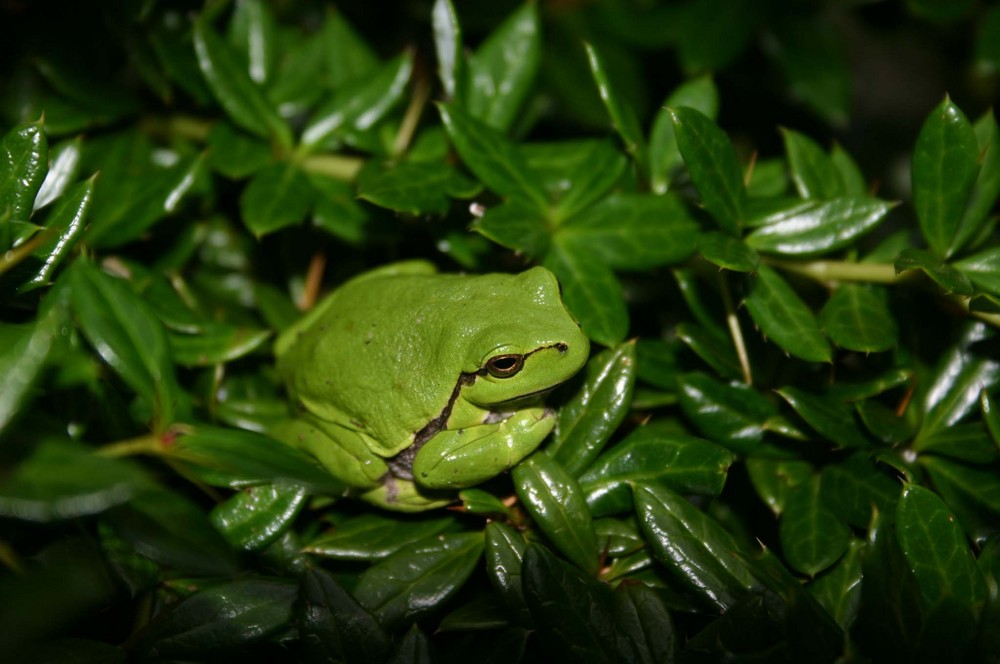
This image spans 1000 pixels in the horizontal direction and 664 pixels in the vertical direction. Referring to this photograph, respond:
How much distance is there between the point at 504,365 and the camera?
2314mm

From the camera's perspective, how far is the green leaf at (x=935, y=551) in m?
1.75

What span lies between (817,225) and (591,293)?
27.0 inches

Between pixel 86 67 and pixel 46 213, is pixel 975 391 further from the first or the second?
pixel 86 67

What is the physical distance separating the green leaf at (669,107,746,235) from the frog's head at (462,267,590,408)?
1.64ft

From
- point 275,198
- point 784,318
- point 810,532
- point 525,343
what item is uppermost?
point 275,198

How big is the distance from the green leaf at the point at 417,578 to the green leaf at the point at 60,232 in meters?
1.13

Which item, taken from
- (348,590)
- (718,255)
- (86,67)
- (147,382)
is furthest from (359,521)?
(86,67)

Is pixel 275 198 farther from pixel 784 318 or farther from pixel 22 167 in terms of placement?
pixel 784 318

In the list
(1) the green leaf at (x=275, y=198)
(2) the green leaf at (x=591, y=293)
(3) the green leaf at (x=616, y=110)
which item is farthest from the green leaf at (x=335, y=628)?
(3) the green leaf at (x=616, y=110)

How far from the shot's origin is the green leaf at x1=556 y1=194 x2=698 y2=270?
2.32 m

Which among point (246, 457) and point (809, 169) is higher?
point (809, 169)

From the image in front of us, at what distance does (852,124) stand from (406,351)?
4.11m

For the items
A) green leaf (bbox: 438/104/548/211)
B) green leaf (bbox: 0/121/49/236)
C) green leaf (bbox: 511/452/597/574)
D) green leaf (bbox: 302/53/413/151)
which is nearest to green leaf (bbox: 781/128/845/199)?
green leaf (bbox: 438/104/548/211)

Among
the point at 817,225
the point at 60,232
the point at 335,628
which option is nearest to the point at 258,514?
the point at 335,628
